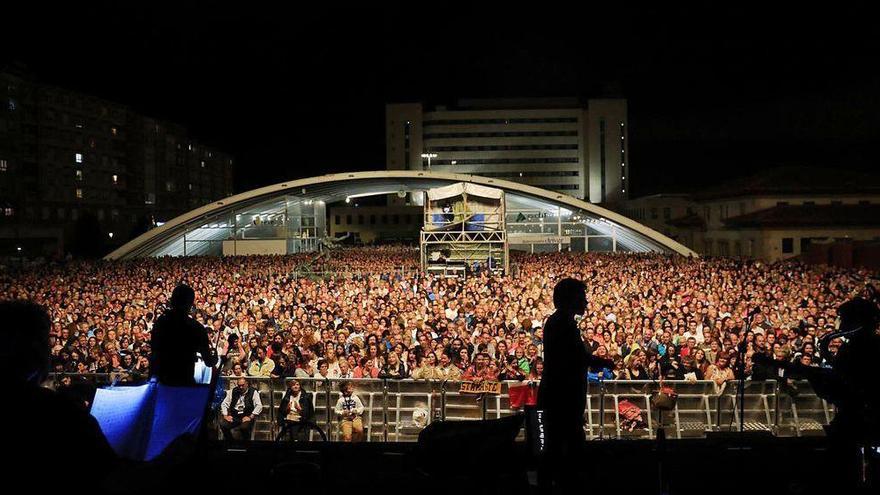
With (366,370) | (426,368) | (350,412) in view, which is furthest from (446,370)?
(350,412)

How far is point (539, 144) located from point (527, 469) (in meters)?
89.5

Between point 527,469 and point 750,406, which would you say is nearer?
point 527,469

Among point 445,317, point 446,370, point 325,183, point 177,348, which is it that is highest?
point 325,183

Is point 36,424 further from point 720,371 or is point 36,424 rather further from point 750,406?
point 720,371

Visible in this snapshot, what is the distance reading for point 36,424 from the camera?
1.95 meters

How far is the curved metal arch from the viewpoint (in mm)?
28031

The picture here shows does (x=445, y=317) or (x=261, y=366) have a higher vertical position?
(x=445, y=317)

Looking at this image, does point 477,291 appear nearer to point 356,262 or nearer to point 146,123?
point 356,262

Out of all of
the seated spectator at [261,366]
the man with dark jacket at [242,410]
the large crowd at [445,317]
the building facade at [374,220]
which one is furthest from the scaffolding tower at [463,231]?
the building facade at [374,220]

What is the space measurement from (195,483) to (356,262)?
21936mm

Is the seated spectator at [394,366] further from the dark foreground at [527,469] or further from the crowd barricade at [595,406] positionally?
the dark foreground at [527,469]

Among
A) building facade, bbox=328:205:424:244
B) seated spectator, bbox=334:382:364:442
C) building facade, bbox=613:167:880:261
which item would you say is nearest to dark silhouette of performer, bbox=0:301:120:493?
seated spectator, bbox=334:382:364:442

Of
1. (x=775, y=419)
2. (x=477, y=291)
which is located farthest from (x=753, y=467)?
(x=477, y=291)

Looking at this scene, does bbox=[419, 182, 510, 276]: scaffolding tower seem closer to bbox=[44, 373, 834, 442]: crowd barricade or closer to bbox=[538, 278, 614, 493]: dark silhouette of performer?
bbox=[44, 373, 834, 442]: crowd barricade
